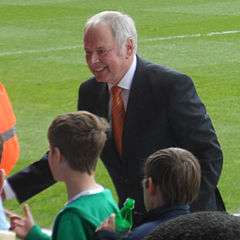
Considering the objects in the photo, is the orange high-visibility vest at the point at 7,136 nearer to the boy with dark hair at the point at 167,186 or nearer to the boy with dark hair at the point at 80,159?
the boy with dark hair at the point at 80,159

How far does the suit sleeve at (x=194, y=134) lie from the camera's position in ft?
16.4

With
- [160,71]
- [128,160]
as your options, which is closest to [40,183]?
[128,160]

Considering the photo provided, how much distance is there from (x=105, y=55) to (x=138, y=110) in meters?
A: 0.32

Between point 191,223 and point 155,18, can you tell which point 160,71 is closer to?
point 191,223

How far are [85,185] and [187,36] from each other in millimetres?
16319

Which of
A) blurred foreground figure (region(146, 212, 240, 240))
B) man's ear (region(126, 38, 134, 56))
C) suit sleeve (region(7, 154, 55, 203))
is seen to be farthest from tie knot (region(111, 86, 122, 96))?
blurred foreground figure (region(146, 212, 240, 240))

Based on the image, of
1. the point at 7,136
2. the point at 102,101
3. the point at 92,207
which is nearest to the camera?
the point at 92,207

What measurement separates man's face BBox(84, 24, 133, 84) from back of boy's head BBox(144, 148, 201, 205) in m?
0.90

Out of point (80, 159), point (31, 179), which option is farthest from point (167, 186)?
point (31, 179)

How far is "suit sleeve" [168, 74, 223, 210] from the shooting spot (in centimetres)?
501

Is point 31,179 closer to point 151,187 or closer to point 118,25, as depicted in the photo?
point 118,25

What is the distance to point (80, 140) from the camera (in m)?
4.36

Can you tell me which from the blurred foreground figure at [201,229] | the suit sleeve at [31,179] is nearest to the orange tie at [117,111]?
the suit sleeve at [31,179]

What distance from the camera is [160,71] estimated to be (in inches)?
203
